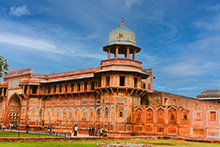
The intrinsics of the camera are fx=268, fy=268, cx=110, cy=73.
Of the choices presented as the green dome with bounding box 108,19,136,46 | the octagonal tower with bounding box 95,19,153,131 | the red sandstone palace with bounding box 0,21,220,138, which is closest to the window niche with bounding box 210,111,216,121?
the red sandstone palace with bounding box 0,21,220,138

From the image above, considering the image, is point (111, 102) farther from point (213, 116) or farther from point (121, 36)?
point (213, 116)

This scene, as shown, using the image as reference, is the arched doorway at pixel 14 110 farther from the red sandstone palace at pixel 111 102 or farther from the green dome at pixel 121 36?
the green dome at pixel 121 36

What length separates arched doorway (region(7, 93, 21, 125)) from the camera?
46688mm

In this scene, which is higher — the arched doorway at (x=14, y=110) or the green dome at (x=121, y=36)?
the green dome at (x=121, y=36)

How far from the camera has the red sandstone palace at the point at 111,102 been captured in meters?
29.2

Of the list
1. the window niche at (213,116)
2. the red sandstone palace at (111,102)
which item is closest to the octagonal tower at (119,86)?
the red sandstone palace at (111,102)

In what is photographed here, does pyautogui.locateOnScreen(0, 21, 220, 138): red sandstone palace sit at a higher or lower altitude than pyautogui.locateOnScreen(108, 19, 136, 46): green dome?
lower

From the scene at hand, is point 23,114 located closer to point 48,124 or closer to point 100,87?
point 48,124

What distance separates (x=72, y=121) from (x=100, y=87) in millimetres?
8790

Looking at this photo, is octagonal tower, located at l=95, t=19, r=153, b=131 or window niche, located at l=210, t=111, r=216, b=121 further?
octagonal tower, located at l=95, t=19, r=153, b=131

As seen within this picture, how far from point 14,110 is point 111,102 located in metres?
23.2

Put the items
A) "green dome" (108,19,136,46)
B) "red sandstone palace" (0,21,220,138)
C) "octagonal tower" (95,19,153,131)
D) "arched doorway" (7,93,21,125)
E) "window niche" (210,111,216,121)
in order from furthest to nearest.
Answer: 1. "arched doorway" (7,93,21,125)
2. "green dome" (108,19,136,46)
3. "octagonal tower" (95,19,153,131)
4. "red sandstone palace" (0,21,220,138)
5. "window niche" (210,111,216,121)

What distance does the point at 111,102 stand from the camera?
32219 millimetres

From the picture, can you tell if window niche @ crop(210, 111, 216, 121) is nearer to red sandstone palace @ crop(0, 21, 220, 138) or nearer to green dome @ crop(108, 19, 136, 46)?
red sandstone palace @ crop(0, 21, 220, 138)
